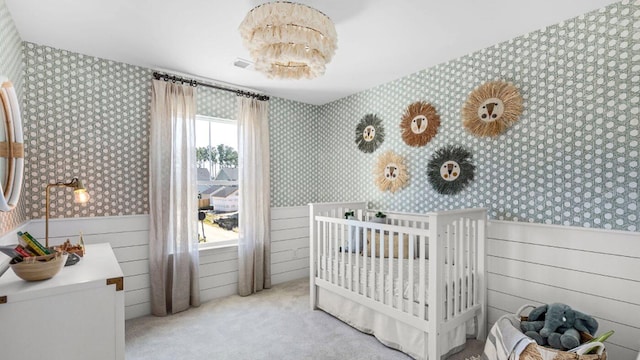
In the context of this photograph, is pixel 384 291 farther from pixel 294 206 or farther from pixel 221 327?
pixel 294 206

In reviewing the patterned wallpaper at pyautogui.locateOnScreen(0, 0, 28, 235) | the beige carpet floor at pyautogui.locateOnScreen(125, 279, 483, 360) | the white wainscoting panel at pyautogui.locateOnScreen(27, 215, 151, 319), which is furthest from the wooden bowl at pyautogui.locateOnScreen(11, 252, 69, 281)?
the white wainscoting panel at pyautogui.locateOnScreen(27, 215, 151, 319)

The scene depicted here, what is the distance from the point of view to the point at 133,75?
273cm

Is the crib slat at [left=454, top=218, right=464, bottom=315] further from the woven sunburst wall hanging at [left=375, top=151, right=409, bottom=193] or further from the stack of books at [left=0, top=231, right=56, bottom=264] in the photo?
the stack of books at [left=0, top=231, right=56, bottom=264]

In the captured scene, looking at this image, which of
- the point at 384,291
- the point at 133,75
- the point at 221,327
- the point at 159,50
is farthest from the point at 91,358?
the point at 133,75

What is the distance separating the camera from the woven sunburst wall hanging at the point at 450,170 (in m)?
2.52

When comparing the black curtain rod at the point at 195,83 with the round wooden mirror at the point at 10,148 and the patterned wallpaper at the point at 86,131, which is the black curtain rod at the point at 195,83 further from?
the round wooden mirror at the point at 10,148

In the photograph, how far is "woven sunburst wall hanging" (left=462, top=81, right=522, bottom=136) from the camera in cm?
223

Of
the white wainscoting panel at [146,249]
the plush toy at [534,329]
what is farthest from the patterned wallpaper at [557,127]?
the white wainscoting panel at [146,249]

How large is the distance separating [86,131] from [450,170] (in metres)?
3.19

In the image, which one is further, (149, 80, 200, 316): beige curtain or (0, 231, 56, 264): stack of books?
(149, 80, 200, 316): beige curtain

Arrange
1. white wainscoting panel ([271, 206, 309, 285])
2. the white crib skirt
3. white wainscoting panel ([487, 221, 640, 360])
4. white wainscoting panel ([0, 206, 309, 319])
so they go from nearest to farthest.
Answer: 1. white wainscoting panel ([487, 221, 640, 360])
2. the white crib skirt
3. white wainscoting panel ([0, 206, 309, 319])
4. white wainscoting panel ([271, 206, 309, 285])

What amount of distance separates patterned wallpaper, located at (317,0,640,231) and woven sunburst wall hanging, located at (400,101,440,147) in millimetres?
59

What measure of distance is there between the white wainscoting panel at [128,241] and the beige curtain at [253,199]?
0.91 meters

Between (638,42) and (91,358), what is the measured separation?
3.33m
